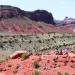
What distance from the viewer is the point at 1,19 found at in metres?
159

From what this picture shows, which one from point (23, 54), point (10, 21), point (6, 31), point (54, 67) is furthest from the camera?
point (10, 21)

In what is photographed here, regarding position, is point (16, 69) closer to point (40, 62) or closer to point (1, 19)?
point (40, 62)

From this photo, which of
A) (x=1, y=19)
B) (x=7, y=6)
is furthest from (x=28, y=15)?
(x=1, y=19)

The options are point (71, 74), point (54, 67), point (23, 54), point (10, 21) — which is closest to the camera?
point (71, 74)

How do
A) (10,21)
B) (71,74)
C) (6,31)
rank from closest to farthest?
(71,74), (6,31), (10,21)

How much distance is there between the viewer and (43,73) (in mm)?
21016

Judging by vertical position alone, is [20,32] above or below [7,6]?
below

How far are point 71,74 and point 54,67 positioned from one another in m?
2.60

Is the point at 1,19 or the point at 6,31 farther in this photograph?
the point at 1,19

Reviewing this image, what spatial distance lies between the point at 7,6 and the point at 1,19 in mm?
27555

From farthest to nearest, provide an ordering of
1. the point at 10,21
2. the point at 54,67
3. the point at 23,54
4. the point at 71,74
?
the point at 10,21 → the point at 23,54 → the point at 54,67 → the point at 71,74

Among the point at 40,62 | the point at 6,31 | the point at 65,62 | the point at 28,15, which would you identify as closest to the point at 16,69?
the point at 40,62

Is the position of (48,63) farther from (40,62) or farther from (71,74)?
(71,74)

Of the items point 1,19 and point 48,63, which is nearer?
point 48,63
